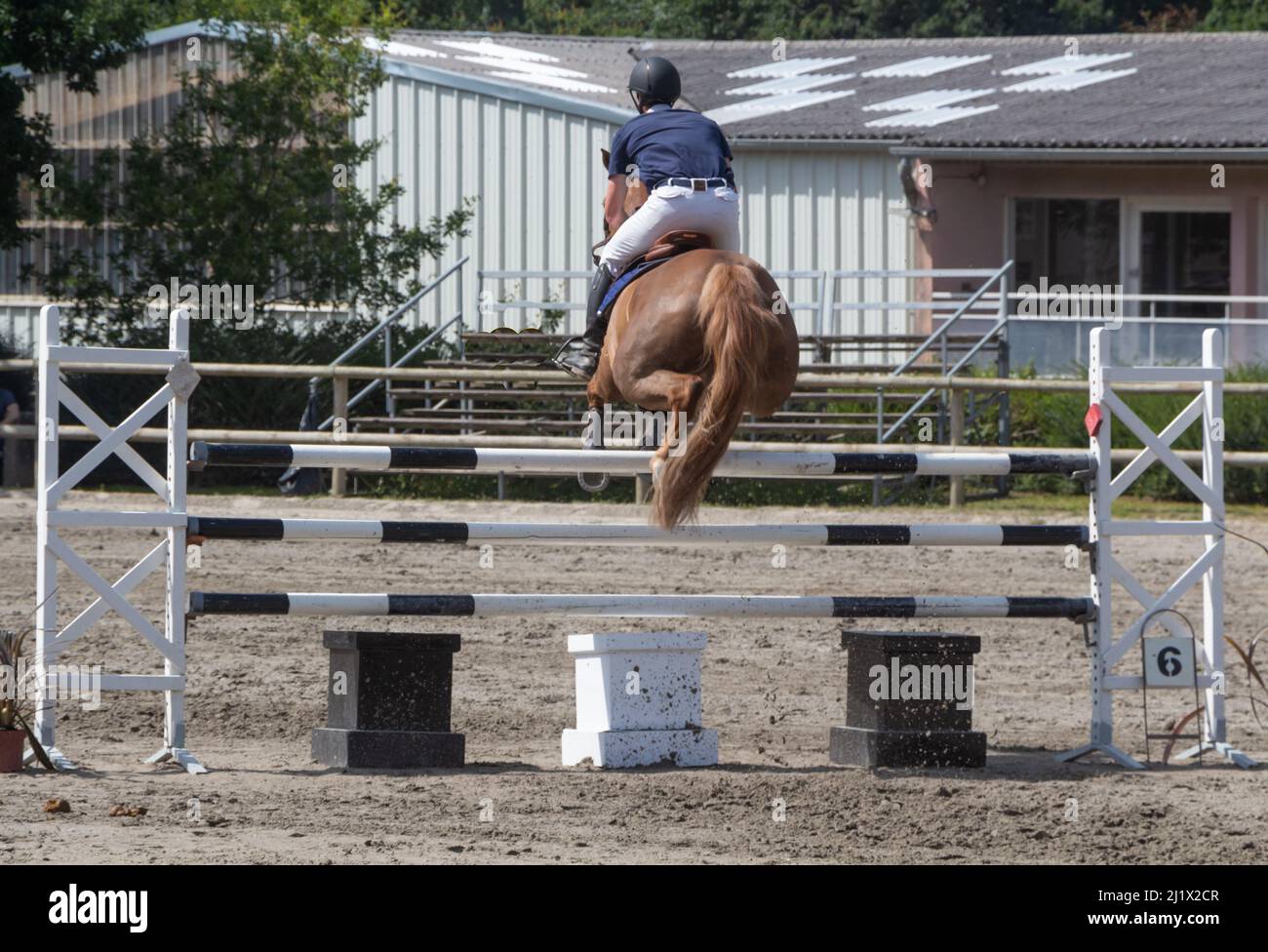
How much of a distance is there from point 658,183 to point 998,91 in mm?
16477

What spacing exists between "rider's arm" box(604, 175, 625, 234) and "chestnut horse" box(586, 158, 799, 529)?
1.58 feet

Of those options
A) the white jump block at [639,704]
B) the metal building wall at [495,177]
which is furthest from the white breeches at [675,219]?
the metal building wall at [495,177]

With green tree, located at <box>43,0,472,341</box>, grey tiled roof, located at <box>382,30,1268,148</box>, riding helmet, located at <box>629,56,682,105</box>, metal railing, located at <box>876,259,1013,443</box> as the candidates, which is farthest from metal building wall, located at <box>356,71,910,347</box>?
riding helmet, located at <box>629,56,682,105</box>

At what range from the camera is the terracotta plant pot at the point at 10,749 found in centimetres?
717

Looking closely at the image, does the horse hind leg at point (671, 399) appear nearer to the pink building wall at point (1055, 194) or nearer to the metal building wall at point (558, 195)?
the pink building wall at point (1055, 194)

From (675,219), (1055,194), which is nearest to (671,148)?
(675,219)

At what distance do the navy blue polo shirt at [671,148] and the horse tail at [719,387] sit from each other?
2.68 ft

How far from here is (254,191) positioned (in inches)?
779

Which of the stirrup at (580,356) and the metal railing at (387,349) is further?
the metal railing at (387,349)

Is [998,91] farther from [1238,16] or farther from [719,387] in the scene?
[719,387]

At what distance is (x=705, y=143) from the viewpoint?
7.88 m
